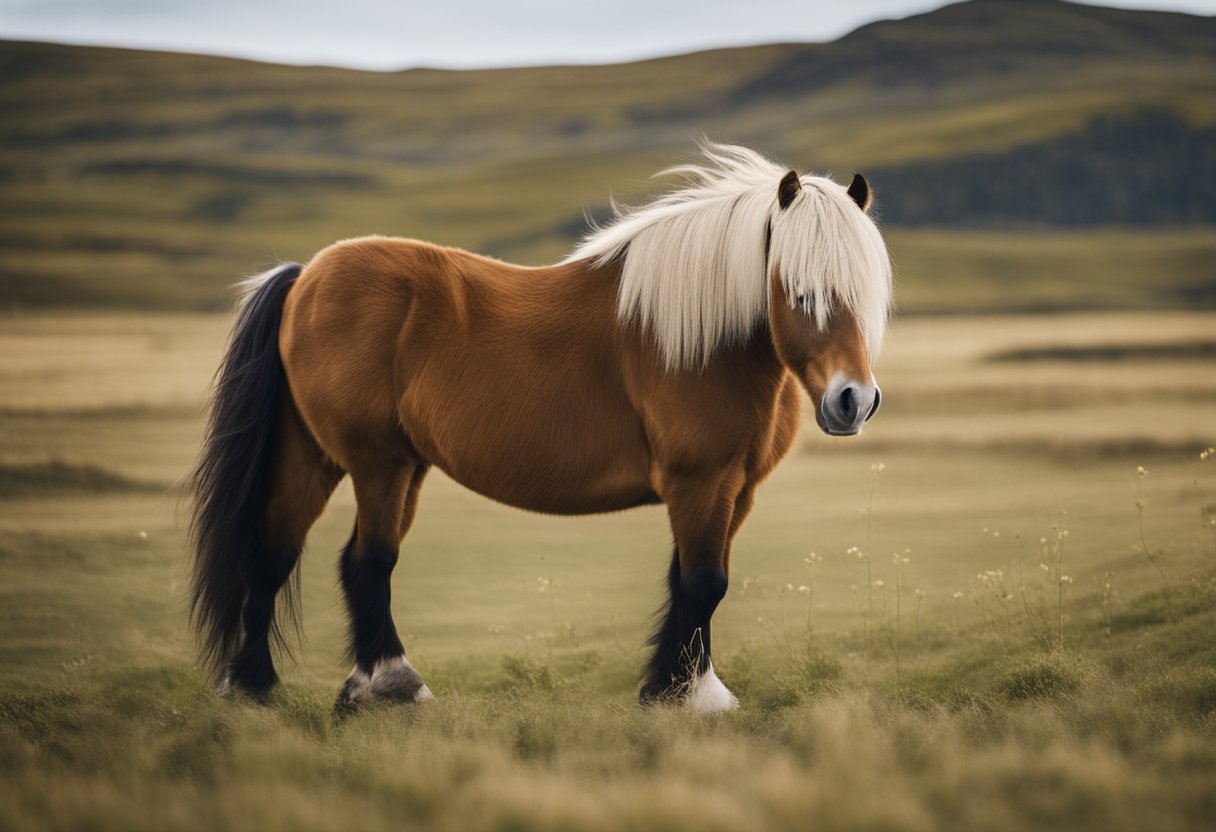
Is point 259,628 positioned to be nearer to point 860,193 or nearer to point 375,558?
point 375,558

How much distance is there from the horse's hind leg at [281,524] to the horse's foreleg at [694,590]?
1912mm

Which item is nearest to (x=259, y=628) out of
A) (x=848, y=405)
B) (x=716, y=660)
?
(x=716, y=660)

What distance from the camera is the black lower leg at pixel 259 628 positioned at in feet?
18.5

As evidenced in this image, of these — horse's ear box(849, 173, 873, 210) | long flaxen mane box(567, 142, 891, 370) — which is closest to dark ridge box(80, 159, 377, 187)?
long flaxen mane box(567, 142, 891, 370)

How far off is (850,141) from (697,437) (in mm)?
106573

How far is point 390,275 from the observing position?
5.41m

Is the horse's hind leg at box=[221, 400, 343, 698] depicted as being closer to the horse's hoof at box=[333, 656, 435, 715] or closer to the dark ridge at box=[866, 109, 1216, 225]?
the horse's hoof at box=[333, 656, 435, 715]

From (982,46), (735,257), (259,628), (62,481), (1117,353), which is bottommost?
(1117,353)

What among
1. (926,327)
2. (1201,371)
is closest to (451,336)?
(1201,371)

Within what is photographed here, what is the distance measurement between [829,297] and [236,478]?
308 cm

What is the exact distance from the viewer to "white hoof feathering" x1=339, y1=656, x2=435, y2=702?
5.29 m

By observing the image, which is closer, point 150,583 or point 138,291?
point 150,583

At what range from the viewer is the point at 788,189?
188 inches

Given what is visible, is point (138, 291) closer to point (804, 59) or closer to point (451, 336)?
point (451, 336)
